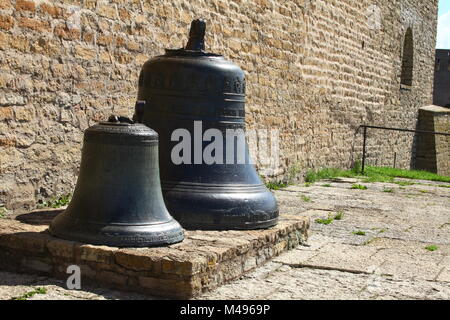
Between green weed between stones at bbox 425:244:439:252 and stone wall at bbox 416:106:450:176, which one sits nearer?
green weed between stones at bbox 425:244:439:252

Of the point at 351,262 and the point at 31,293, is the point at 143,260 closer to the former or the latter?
the point at 31,293

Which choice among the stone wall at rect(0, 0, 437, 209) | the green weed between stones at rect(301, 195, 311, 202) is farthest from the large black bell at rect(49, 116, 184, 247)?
the green weed between stones at rect(301, 195, 311, 202)

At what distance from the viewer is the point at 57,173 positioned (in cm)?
497

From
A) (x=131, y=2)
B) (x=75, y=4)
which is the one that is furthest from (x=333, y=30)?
(x=75, y=4)

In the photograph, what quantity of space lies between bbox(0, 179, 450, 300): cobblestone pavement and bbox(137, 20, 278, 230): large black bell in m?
0.43

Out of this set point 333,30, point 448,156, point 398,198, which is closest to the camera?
point 398,198

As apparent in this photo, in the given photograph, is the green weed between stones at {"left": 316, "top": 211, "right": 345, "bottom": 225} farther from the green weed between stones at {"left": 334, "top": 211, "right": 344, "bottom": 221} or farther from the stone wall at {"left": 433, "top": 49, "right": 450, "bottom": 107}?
the stone wall at {"left": 433, "top": 49, "right": 450, "bottom": 107}

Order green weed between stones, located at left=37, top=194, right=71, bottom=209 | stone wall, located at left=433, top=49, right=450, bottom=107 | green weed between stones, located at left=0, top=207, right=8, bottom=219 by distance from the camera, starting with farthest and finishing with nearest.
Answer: stone wall, located at left=433, top=49, right=450, bottom=107 < green weed between stones, located at left=37, top=194, right=71, bottom=209 < green weed between stones, located at left=0, top=207, right=8, bottom=219

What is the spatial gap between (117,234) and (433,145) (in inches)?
554

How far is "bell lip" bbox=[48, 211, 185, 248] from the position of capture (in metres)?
3.61

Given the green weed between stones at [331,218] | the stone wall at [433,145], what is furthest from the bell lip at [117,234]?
the stone wall at [433,145]

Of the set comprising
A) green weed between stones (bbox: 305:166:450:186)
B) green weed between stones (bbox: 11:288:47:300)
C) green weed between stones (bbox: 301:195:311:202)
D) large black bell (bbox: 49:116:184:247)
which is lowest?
green weed between stones (bbox: 11:288:47:300)
